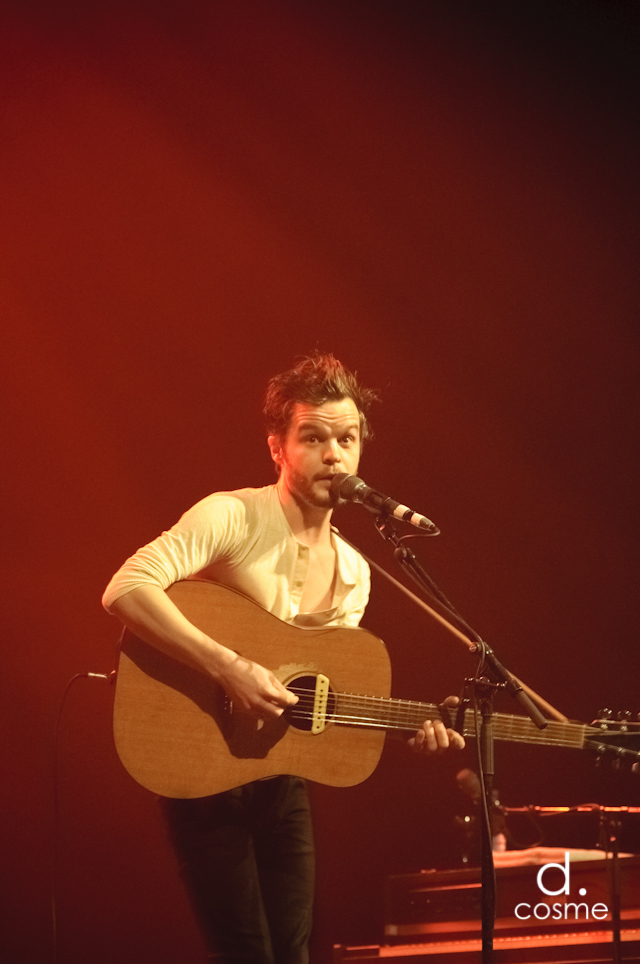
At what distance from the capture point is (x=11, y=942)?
475 cm

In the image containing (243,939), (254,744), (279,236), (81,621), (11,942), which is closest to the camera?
(243,939)

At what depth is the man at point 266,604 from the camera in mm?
2961

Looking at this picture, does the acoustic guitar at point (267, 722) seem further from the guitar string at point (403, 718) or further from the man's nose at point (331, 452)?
the man's nose at point (331, 452)

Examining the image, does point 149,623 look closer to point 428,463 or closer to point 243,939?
point 243,939

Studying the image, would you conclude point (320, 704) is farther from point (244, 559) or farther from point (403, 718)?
point (244, 559)

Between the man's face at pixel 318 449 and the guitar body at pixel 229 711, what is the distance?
0.49m

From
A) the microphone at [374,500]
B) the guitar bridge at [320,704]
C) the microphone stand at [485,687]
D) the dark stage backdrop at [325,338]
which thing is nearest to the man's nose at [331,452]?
the microphone at [374,500]

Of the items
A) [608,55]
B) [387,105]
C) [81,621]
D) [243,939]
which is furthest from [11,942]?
[608,55]

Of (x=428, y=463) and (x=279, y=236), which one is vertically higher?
(x=279, y=236)

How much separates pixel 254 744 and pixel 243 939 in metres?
0.59

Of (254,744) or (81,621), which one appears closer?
(254,744)

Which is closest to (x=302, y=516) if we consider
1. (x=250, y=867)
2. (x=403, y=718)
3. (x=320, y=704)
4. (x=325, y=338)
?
(x=320, y=704)

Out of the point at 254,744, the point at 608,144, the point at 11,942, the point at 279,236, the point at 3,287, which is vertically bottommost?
the point at 11,942

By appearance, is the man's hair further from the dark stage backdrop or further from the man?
the dark stage backdrop
